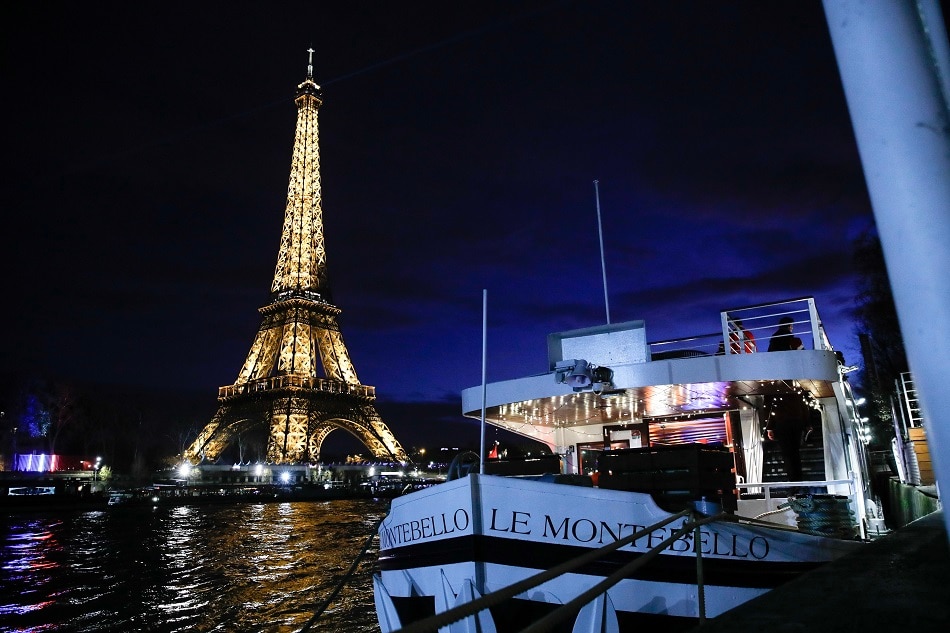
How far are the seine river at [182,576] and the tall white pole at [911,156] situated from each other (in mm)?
7615

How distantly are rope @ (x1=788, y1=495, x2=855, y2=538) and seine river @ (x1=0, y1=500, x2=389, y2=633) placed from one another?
5.37 meters

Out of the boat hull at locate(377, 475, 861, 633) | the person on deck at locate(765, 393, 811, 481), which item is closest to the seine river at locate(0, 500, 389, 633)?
the boat hull at locate(377, 475, 861, 633)

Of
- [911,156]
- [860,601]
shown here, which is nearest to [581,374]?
[860,601]

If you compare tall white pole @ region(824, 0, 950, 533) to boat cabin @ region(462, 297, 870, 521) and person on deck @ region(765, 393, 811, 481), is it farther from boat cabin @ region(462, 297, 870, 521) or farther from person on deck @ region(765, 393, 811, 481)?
person on deck @ region(765, 393, 811, 481)

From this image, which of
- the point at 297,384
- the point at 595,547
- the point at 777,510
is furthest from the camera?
the point at 297,384

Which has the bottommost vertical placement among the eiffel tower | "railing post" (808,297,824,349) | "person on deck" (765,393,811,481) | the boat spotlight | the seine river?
the seine river

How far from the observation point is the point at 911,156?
1.70m

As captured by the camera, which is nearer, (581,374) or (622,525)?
(622,525)

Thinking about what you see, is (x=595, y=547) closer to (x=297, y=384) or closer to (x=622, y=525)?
(x=622, y=525)

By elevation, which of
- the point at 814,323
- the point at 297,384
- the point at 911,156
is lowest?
the point at 911,156

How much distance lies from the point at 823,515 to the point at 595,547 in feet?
11.2

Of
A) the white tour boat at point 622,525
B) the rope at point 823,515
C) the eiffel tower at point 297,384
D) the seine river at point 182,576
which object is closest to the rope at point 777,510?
the white tour boat at point 622,525

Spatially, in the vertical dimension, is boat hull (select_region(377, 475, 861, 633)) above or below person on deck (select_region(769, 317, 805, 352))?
below

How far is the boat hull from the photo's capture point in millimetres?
5879
